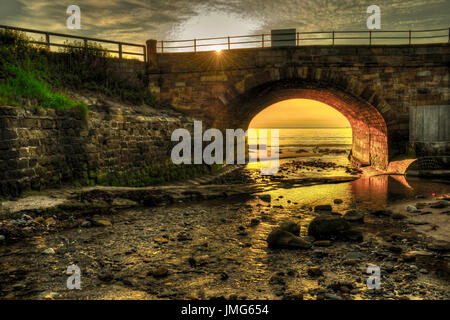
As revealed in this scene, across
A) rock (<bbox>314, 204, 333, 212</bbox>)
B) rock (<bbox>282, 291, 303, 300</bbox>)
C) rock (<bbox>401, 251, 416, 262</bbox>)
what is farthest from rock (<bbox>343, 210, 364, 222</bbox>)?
rock (<bbox>282, 291, 303, 300</bbox>)

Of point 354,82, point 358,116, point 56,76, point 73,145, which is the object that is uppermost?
point 354,82

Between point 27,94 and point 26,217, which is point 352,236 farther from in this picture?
point 27,94

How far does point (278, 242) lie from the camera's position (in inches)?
208

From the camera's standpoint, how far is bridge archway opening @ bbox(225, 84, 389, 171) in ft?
50.7

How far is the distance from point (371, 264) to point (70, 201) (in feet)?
24.0

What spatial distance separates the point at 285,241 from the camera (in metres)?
5.25

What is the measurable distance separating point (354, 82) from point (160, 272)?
14.2 m

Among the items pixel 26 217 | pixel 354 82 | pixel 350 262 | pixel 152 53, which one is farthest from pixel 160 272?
pixel 152 53

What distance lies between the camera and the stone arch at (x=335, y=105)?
597 inches

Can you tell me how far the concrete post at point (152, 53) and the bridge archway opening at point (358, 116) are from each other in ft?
16.9

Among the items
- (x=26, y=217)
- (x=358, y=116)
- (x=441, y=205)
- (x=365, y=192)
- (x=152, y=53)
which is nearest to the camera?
(x=26, y=217)

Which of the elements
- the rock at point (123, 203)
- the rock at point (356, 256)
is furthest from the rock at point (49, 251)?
the rock at point (356, 256)

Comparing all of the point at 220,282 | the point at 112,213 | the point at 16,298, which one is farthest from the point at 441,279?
the point at 112,213
